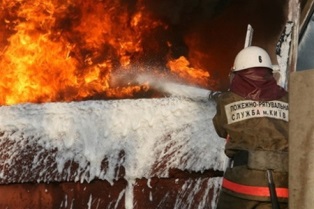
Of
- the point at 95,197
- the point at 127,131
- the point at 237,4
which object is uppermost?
the point at 237,4

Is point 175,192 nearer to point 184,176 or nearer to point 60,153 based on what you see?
point 184,176

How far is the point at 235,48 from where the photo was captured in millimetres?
7363

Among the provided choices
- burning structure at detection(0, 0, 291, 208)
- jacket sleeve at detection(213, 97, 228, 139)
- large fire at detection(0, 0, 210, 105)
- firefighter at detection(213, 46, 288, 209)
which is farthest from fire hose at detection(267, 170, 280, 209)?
large fire at detection(0, 0, 210, 105)

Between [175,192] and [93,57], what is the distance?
359 centimetres

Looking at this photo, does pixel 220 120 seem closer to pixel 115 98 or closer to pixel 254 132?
pixel 254 132

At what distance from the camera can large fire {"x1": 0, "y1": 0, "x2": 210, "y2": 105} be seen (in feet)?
20.0

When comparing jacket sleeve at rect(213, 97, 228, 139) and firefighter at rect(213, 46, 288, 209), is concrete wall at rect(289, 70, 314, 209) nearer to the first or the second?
firefighter at rect(213, 46, 288, 209)

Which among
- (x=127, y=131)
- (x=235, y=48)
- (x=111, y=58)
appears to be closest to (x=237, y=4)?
(x=235, y=48)

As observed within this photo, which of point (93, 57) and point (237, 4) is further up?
point (237, 4)

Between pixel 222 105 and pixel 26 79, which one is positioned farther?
pixel 26 79

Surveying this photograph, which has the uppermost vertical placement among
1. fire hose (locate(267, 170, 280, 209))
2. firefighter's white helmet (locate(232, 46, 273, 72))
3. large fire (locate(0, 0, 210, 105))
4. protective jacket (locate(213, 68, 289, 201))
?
large fire (locate(0, 0, 210, 105))

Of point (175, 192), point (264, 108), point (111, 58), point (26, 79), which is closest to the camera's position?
point (264, 108)

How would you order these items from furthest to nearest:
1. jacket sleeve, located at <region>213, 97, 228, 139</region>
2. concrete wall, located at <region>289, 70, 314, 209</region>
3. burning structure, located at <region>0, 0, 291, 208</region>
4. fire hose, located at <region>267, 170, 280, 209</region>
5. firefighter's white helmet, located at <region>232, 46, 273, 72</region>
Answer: burning structure, located at <region>0, 0, 291, 208</region> < firefighter's white helmet, located at <region>232, 46, 273, 72</region> < jacket sleeve, located at <region>213, 97, 228, 139</region> < fire hose, located at <region>267, 170, 280, 209</region> < concrete wall, located at <region>289, 70, 314, 209</region>

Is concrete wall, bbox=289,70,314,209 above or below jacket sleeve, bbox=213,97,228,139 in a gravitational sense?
below
